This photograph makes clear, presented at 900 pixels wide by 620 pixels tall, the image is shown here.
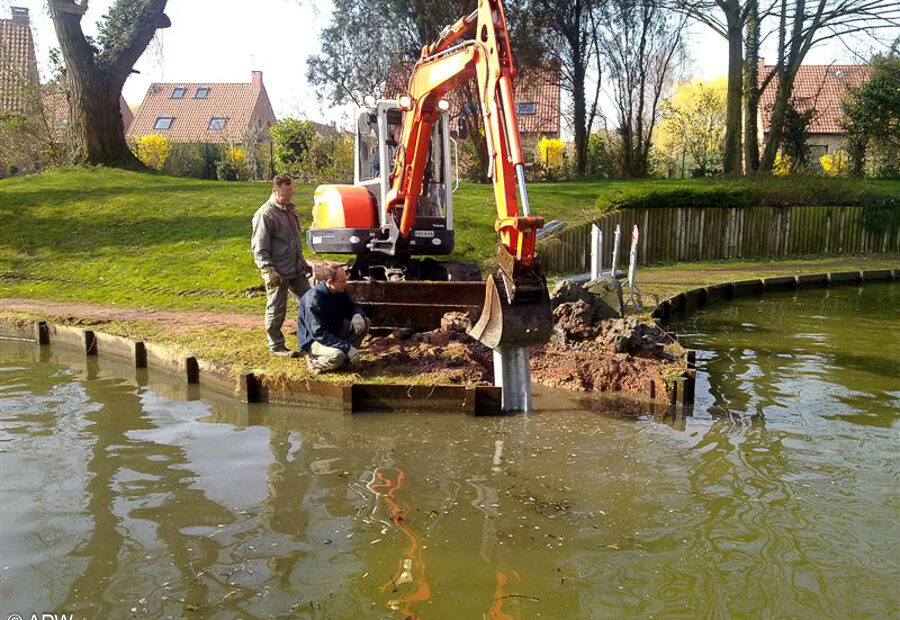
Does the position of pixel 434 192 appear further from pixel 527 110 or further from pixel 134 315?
pixel 527 110

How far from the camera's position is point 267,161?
113ft

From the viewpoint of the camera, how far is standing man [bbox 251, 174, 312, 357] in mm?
8344

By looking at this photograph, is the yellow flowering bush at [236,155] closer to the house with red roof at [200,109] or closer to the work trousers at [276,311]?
the house with red roof at [200,109]

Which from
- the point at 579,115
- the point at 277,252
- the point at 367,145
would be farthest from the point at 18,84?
the point at 277,252

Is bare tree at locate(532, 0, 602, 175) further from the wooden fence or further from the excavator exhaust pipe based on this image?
the excavator exhaust pipe

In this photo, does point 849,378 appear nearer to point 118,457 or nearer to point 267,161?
point 118,457

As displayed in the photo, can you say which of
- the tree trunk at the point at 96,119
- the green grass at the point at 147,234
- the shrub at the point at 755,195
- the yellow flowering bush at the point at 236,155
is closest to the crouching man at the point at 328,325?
the green grass at the point at 147,234

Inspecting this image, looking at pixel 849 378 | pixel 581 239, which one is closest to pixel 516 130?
pixel 849 378

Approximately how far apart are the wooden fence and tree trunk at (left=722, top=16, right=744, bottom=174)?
13.8ft

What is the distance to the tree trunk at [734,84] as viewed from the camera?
25344 millimetres

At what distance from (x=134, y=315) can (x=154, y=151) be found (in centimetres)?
2447

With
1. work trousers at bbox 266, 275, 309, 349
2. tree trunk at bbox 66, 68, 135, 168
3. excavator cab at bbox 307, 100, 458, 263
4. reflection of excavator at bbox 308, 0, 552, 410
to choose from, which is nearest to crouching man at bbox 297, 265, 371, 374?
work trousers at bbox 266, 275, 309, 349

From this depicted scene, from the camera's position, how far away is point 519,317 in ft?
21.9

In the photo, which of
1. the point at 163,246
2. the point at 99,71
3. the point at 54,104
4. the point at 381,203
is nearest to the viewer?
the point at 381,203
